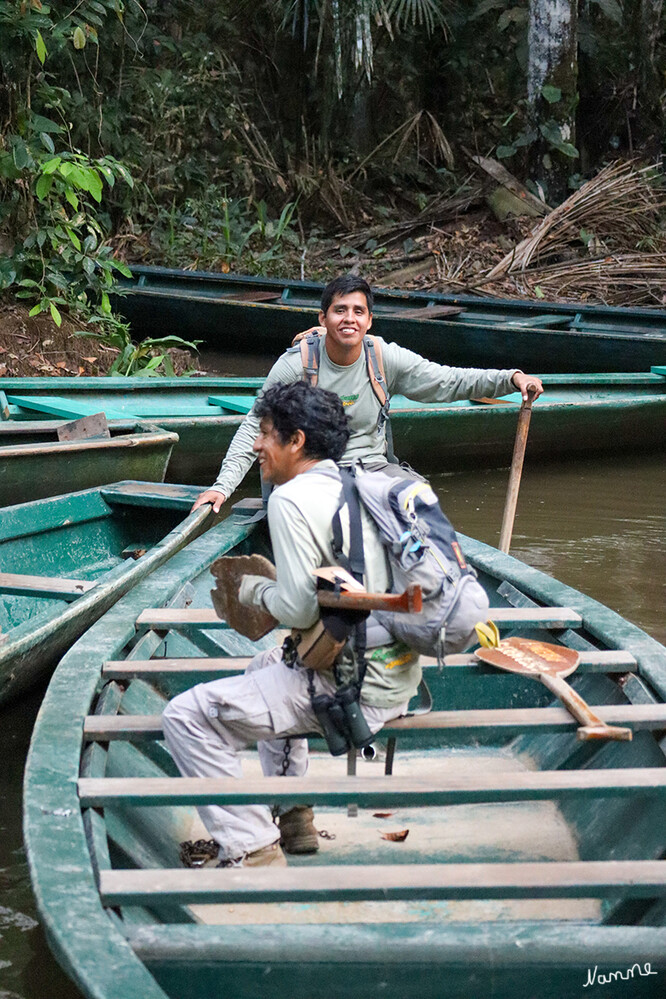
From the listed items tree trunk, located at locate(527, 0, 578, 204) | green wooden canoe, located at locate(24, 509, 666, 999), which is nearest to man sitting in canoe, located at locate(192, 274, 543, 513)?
green wooden canoe, located at locate(24, 509, 666, 999)

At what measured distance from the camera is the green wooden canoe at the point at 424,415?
6.39 meters

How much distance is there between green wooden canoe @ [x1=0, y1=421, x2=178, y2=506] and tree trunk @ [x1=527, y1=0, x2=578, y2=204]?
293 inches

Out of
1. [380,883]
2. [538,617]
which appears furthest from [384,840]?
[380,883]

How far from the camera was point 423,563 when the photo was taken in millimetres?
2316

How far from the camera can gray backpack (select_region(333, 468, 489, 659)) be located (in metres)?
2.31

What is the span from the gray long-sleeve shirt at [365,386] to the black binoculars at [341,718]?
1.71 m

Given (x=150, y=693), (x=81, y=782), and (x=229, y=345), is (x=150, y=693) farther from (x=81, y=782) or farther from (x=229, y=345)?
(x=229, y=345)

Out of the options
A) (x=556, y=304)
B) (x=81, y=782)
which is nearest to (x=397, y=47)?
(x=556, y=304)

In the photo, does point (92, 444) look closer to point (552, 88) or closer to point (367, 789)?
point (367, 789)

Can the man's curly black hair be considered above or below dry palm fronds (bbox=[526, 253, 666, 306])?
below

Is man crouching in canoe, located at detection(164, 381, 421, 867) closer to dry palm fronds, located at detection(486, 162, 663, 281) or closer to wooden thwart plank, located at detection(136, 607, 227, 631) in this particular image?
wooden thwart plank, located at detection(136, 607, 227, 631)

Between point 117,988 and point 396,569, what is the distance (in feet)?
3.42

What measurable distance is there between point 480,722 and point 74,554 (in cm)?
276

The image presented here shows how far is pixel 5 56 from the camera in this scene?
7699 millimetres
